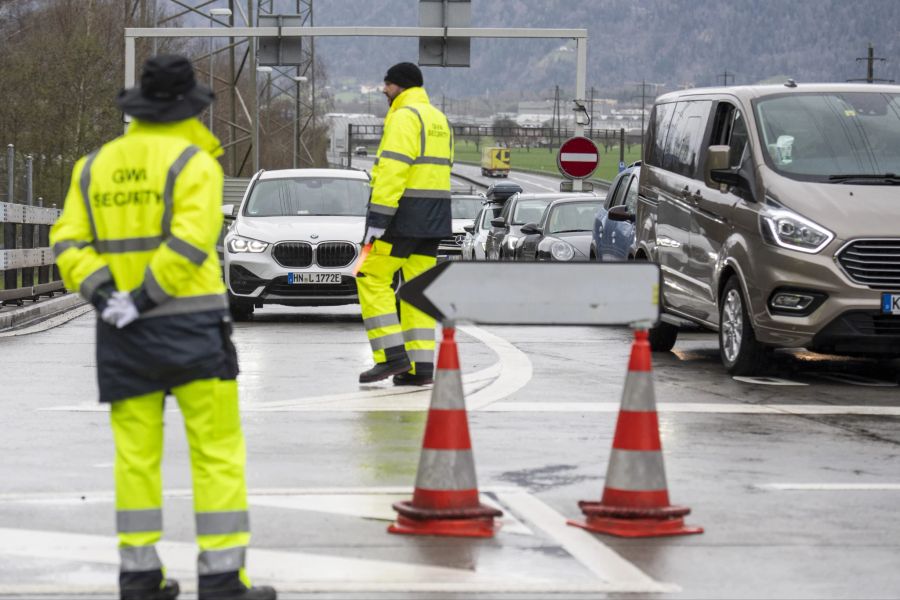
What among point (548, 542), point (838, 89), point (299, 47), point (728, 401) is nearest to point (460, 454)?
point (548, 542)

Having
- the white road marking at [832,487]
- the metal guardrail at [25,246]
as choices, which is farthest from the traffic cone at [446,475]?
the metal guardrail at [25,246]

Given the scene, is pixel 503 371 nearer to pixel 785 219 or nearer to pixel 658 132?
pixel 785 219

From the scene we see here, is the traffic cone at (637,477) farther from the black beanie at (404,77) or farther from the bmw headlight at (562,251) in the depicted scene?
the bmw headlight at (562,251)

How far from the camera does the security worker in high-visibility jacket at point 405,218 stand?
39.5 feet

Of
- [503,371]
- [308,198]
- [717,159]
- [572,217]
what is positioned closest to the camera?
[717,159]

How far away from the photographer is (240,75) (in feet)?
261

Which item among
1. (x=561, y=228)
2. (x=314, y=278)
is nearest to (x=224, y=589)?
(x=314, y=278)

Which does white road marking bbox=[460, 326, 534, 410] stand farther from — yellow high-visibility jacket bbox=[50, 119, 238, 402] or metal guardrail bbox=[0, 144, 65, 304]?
yellow high-visibility jacket bbox=[50, 119, 238, 402]

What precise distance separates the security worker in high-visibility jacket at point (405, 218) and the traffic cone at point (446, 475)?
4.85 meters

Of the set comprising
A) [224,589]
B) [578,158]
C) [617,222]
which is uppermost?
[578,158]

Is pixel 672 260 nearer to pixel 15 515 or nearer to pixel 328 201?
pixel 328 201

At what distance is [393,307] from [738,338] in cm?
261

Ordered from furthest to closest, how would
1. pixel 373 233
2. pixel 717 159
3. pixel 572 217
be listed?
pixel 572 217
pixel 717 159
pixel 373 233

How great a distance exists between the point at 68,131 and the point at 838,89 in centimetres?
3553
